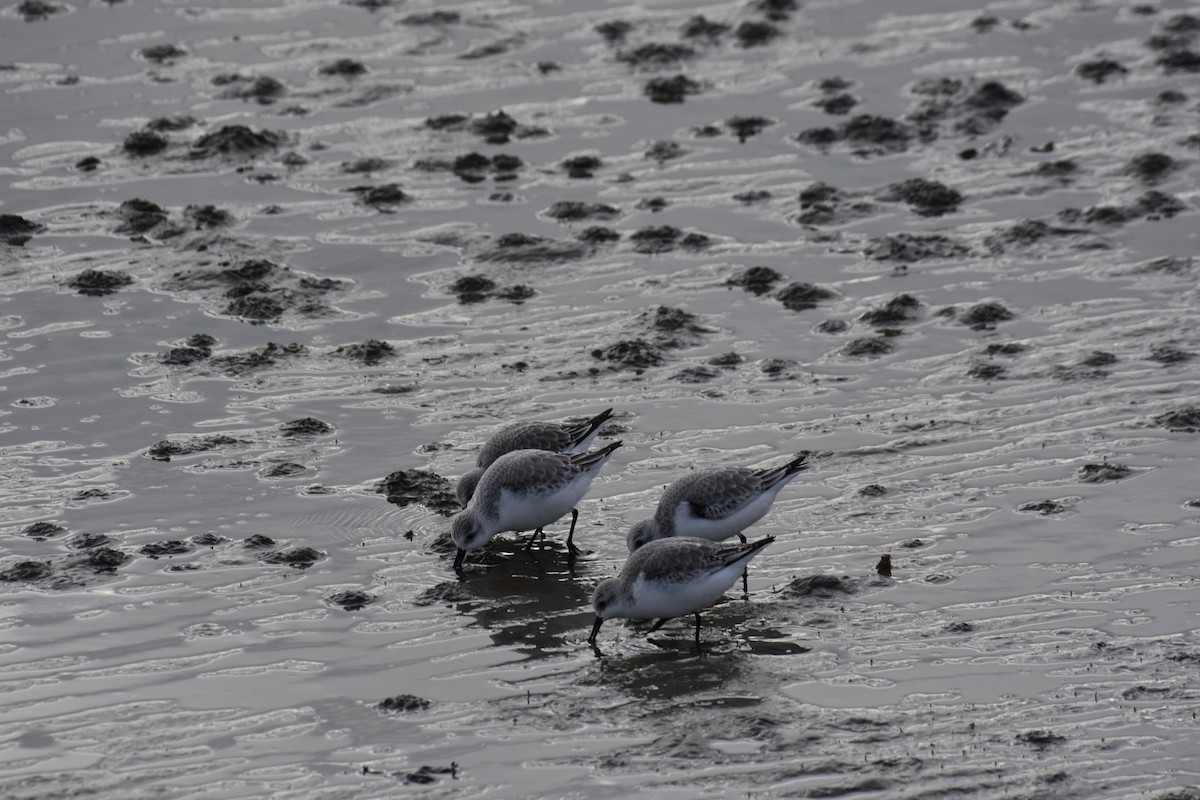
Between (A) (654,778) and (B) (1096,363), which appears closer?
(A) (654,778)

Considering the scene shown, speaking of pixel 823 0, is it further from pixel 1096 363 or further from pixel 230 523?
pixel 230 523

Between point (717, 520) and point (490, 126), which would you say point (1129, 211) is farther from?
point (717, 520)

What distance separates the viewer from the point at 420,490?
41.9 feet

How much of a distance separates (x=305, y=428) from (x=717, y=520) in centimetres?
408

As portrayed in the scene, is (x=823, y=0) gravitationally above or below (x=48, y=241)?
above

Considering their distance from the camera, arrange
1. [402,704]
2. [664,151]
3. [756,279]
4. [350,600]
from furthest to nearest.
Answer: [664,151]
[756,279]
[350,600]
[402,704]

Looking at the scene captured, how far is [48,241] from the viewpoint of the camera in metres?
17.0

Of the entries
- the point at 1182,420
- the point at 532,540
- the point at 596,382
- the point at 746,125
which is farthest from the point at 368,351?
the point at 1182,420

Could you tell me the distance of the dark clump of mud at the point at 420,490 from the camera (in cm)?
1264

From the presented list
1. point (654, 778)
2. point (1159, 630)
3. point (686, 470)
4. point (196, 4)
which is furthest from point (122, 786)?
point (196, 4)

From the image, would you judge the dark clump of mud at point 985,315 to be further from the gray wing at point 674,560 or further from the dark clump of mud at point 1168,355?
the gray wing at point 674,560

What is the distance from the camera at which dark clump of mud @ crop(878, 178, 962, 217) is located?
1803 centimetres

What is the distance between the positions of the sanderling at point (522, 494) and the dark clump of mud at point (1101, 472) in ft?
12.7

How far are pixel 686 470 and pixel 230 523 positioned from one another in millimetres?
3674
